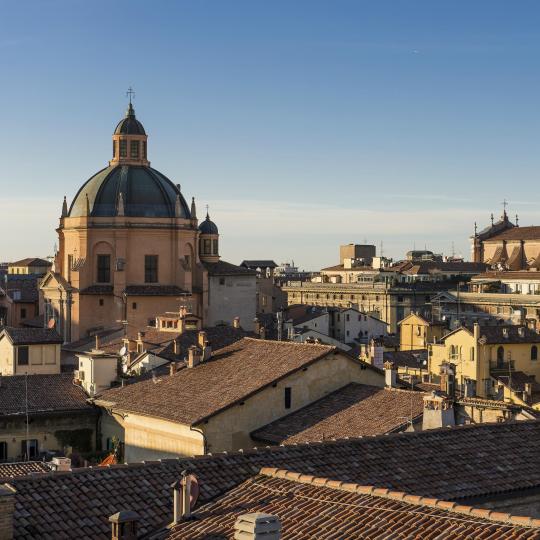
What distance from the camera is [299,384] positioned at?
29.6 m

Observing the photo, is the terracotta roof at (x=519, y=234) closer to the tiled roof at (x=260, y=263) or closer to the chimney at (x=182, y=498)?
the tiled roof at (x=260, y=263)

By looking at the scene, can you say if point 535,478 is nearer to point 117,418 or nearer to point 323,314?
point 117,418

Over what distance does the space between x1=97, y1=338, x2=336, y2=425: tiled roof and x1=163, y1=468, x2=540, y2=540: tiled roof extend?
1056 cm

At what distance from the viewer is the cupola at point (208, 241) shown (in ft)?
257

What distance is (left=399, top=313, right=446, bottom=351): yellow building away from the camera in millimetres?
74000

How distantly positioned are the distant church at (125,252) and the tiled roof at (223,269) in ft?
4.11

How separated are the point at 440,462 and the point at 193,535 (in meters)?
6.05

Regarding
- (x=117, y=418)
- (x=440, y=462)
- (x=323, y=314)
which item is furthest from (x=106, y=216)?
(x=440, y=462)

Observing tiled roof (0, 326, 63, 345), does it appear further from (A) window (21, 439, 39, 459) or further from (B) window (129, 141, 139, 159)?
(B) window (129, 141, 139, 159)

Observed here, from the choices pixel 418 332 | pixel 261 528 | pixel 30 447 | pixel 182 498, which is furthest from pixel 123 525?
pixel 418 332

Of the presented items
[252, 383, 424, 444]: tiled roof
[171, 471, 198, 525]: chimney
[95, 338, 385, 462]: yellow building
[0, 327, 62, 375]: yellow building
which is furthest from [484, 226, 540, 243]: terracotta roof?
[171, 471, 198, 525]: chimney

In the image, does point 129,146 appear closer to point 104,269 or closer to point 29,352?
point 104,269

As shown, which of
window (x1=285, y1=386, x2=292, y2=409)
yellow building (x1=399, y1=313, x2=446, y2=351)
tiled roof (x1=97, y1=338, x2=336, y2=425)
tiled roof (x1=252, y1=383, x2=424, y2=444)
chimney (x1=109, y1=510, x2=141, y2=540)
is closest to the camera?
chimney (x1=109, y1=510, x2=141, y2=540)

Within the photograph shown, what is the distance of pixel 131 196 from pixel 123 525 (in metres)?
56.3
